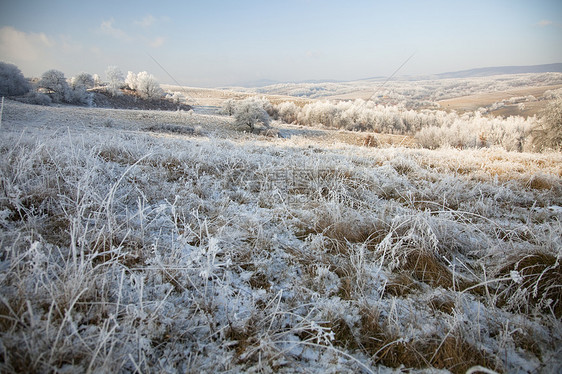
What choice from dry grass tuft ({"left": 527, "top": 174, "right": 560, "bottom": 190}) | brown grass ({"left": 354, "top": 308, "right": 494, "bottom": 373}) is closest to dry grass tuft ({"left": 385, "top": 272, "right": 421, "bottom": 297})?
brown grass ({"left": 354, "top": 308, "right": 494, "bottom": 373})

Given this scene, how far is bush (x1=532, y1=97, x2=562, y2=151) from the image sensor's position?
12.4m

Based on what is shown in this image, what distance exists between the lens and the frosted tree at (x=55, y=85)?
26172 mm

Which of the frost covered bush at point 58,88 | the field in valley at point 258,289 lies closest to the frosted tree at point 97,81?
the frost covered bush at point 58,88

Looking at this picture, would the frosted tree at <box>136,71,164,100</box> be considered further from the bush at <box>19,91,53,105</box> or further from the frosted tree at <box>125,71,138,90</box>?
the bush at <box>19,91,53,105</box>

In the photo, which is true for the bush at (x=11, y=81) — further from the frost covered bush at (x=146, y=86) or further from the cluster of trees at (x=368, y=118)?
the cluster of trees at (x=368, y=118)

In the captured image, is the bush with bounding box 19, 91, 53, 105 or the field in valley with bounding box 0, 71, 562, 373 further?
the bush with bounding box 19, 91, 53, 105

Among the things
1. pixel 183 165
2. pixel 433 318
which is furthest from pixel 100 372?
pixel 183 165

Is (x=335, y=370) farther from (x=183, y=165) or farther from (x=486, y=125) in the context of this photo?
(x=486, y=125)

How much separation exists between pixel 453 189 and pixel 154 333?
3.67 metres

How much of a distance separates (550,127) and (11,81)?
40.3m

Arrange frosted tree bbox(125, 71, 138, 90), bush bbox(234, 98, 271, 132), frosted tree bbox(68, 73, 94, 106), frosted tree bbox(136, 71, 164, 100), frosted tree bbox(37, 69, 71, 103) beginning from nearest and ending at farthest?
bush bbox(234, 98, 271, 132) → frosted tree bbox(37, 69, 71, 103) → frosted tree bbox(68, 73, 94, 106) → frosted tree bbox(136, 71, 164, 100) → frosted tree bbox(125, 71, 138, 90)

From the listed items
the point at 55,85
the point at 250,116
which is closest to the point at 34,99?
the point at 55,85

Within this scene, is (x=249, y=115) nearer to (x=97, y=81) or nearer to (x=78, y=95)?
(x=78, y=95)

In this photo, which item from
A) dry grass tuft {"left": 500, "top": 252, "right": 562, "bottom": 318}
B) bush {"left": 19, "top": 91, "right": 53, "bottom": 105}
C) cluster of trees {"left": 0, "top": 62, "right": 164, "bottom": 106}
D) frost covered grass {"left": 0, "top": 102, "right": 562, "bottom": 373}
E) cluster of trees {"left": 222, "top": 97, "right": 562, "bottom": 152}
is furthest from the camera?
→ cluster of trees {"left": 0, "top": 62, "right": 164, "bottom": 106}
